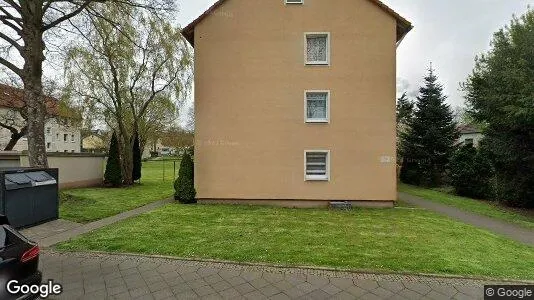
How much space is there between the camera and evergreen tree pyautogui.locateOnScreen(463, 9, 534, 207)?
510 inches

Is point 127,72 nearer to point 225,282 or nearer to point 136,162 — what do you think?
Result: point 136,162

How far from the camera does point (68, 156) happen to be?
16.5 metres

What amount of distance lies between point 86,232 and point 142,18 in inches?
491

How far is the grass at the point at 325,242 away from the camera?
5778 mm

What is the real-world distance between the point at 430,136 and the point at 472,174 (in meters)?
4.61

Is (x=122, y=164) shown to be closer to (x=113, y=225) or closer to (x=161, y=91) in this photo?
(x=161, y=91)

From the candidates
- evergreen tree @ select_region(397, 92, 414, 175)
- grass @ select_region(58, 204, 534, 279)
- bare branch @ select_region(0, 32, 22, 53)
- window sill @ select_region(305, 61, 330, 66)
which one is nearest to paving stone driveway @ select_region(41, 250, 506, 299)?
grass @ select_region(58, 204, 534, 279)

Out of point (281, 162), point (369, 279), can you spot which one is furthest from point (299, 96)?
point (369, 279)

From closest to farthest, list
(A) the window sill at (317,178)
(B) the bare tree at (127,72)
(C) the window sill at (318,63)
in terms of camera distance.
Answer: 1. (A) the window sill at (317,178)
2. (C) the window sill at (318,63)
3. (B) the bare tree at (127,72)

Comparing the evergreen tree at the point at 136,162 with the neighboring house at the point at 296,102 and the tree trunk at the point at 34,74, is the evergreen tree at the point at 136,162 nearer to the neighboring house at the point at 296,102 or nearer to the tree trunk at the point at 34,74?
the tree trunk at the point at 34,74

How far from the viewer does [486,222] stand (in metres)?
11.0

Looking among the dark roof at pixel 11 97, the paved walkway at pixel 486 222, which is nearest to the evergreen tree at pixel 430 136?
the paved walkway at pixel 486 222

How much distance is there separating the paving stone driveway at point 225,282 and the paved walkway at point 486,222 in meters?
5.87

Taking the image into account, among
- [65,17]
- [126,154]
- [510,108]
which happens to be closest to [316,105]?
[510,108]
